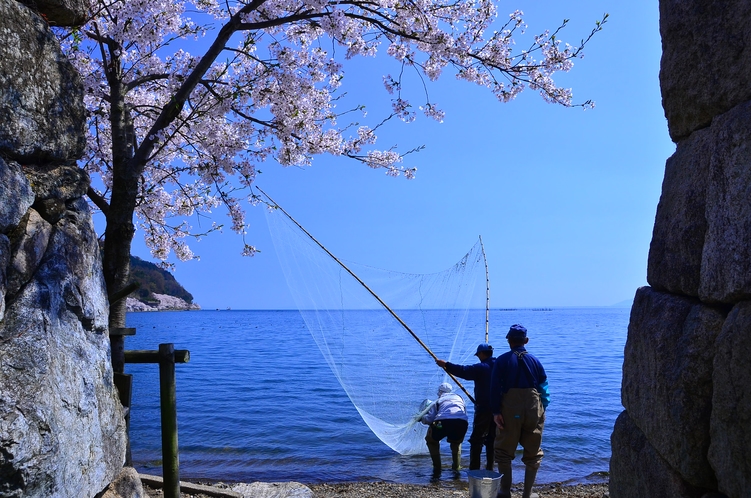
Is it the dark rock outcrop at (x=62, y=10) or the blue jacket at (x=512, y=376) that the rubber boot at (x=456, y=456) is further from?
the dark rock outcrop at (x=62, y=10)

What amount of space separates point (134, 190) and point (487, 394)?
4918mm

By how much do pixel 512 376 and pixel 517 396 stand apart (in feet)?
0.76

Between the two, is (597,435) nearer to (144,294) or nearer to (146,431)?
(146,431)

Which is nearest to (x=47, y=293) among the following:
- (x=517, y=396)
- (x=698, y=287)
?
(x=698, y=287)

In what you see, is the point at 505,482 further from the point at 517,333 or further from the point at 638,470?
the point at 638,470

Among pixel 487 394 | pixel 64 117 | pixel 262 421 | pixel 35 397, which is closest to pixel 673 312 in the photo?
pixel 35 397

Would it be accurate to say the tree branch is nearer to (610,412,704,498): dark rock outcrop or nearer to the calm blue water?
the calm blue water

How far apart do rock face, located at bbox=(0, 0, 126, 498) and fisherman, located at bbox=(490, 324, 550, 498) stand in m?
3.86

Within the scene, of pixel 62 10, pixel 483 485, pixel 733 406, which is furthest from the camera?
pixel 483 485

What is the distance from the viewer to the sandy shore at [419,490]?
8.03 metres

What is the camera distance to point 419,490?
850 centimetres

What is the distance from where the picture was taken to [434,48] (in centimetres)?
730

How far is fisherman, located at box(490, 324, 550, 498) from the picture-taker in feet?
21.2

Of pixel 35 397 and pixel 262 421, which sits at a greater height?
pixel 35 397
